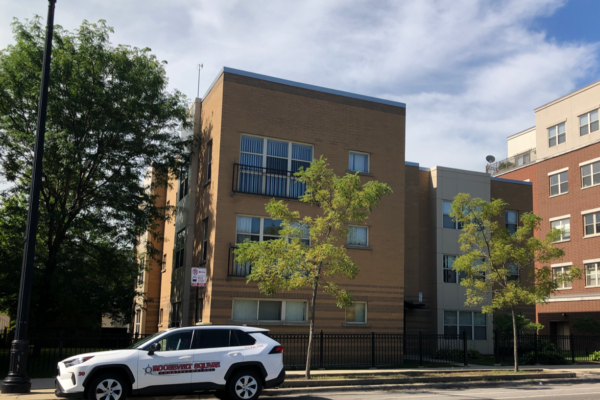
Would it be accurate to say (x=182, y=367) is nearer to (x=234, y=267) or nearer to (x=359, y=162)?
(x=234, y=267)

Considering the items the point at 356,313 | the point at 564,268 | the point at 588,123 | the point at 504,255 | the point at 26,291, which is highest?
the point at 588,123

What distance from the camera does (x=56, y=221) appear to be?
22.4 metres

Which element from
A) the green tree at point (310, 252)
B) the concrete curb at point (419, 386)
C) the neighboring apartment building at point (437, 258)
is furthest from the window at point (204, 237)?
the neighboring apartment building at point (437, 258)

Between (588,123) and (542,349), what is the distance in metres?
20.0

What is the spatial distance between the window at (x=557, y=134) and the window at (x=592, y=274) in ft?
33.4

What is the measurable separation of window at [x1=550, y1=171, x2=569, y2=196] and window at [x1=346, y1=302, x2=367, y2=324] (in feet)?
67.8

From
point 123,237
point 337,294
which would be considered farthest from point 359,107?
point 123,237

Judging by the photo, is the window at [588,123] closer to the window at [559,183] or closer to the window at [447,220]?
the window at [559,183]

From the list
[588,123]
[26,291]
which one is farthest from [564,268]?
[26,291]

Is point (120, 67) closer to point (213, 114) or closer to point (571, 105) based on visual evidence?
point (213, 114)

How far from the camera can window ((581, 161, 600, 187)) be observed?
33.5 meters

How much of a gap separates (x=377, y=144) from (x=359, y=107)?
174 cm

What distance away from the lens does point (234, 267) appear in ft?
66.7

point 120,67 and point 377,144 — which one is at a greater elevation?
point 120,67
